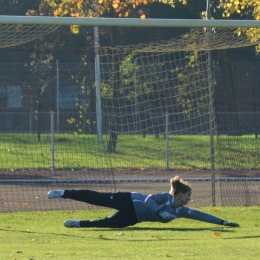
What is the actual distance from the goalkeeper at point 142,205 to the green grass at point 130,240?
125mm

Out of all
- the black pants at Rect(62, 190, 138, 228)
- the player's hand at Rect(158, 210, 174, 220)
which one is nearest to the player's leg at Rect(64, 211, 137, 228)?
the black pants at Rect(62, 190, 138, 228)

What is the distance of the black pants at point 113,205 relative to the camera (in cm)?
1054

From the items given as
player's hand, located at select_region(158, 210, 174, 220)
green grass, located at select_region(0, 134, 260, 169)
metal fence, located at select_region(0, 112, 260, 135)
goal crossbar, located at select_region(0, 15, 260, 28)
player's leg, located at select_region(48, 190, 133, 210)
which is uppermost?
goal crossbar, located at select_region(0, 15, 260, 28)

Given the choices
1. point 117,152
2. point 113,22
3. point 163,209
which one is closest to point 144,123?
point 117,152

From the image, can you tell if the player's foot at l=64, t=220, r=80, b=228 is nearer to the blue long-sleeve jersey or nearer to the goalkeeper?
the goalkeeper

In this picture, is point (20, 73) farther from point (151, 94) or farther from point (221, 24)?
point (221, 24)

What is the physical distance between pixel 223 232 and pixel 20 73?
6624mm

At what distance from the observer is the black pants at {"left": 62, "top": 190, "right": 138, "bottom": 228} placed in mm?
10539

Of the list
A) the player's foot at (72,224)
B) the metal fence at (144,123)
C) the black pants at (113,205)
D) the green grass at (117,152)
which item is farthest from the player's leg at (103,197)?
the green grass at (117,152)

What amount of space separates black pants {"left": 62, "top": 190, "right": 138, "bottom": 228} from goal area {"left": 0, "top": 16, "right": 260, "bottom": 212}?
2.51m

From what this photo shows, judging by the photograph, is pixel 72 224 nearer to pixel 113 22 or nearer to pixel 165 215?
pixel 165 215

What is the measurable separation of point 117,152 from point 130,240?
8882 millimetres

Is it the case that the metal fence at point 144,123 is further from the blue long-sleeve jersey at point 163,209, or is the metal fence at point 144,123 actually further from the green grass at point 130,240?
the blue long-sleeve jersey at point 163,209

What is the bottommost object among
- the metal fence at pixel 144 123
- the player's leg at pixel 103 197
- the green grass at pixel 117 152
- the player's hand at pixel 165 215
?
the green grass at pixel 117 152
